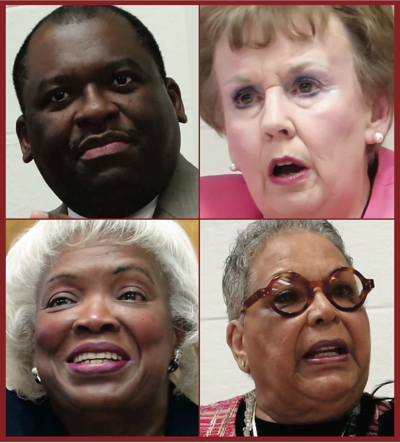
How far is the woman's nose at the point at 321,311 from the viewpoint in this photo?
1117mm

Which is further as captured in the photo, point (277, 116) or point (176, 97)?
point (176, 97)

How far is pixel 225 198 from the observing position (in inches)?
52.5

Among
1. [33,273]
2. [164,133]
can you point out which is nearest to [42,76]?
[164,133]

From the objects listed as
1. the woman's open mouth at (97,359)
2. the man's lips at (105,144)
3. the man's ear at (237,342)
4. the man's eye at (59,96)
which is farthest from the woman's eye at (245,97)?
the woman's open mouth at (97,359)

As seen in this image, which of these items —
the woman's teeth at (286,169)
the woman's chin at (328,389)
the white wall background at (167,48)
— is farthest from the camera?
the white wall background at (167,48)

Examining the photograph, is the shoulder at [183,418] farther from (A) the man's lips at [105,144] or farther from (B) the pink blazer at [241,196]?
(A) the man's lips at [105,144]

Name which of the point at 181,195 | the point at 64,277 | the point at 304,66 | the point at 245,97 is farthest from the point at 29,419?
the point at 304,66

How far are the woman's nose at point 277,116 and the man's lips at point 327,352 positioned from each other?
409mm

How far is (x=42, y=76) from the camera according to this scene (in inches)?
47.6

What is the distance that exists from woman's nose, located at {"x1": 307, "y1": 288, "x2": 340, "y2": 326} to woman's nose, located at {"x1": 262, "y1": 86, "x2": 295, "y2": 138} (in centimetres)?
32

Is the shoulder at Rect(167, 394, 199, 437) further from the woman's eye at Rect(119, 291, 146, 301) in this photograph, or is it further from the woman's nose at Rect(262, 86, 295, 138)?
the woman's nose at Rect(262, 86, 295, 138)

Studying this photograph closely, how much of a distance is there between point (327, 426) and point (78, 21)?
0.95 m

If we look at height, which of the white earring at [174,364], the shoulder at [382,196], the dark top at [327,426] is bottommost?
the dark top at [327,426]

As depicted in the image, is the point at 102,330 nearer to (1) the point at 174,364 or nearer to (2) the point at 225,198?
Answer: (1) the point at 174,364
